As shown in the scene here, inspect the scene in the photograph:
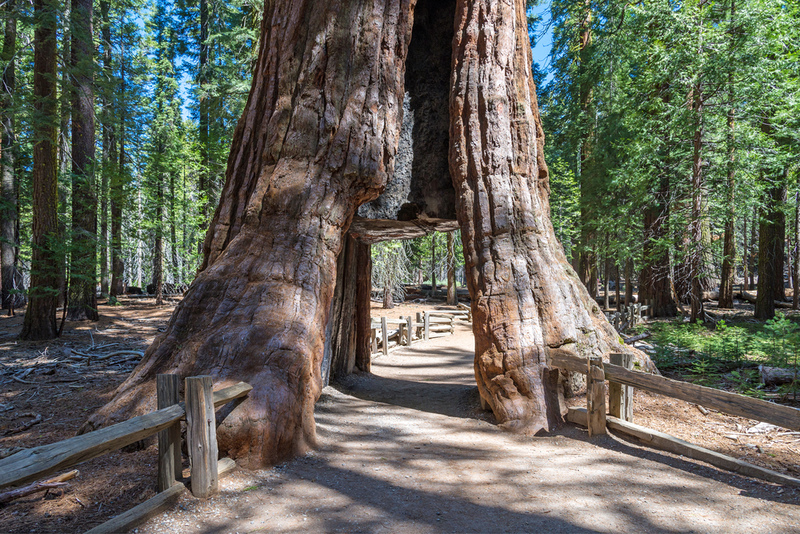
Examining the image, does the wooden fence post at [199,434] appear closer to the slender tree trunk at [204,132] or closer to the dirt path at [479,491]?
the dirt path at [479,491]

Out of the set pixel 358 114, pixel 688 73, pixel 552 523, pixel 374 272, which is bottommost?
pixel 552 523

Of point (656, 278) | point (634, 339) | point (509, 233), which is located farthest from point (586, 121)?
point (509, 233)

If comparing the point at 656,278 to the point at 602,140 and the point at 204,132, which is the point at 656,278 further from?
the point at 204,132

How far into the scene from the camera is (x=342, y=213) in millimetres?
6375

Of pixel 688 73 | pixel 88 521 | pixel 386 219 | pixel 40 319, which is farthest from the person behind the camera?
pixel 688 73

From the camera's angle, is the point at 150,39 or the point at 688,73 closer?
the point at 688,73

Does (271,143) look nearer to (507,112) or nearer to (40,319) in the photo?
(507,112)

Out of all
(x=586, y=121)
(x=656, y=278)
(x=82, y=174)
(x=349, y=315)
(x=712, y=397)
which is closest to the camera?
(x=712, y=397)

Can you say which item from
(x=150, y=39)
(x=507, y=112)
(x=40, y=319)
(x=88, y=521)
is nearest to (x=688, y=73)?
(x=507, y=112)

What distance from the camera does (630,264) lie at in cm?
2139

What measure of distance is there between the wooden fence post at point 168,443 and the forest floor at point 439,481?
227 millimetres

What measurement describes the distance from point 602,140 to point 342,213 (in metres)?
14.0

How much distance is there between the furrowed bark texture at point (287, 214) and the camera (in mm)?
4762

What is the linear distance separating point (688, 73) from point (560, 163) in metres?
12.1
